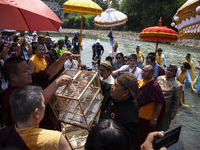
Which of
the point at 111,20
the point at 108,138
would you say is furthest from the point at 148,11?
the point at 108,138

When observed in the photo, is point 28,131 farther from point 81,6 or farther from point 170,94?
point 81,6

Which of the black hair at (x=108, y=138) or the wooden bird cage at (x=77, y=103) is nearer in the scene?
the black hair at (x=108, y=138)

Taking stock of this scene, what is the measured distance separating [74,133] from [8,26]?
7.38 feet

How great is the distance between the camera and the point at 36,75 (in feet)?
6.75

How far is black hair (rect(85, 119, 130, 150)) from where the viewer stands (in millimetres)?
1045

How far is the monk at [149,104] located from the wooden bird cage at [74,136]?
1007 millimetres

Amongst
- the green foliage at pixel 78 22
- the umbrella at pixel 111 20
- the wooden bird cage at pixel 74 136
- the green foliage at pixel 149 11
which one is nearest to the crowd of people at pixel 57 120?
the wooden bird cage at pixel 74 136

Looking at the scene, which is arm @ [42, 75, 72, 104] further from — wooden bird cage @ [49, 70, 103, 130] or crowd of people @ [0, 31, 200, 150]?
wooden bird cage @ [49, 70, 103, 130]

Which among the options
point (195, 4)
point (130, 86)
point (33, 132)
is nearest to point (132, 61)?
point (195, 4)

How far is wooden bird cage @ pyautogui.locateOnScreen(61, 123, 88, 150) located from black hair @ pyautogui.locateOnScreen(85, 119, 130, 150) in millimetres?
1690

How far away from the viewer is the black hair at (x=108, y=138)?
41.1 inches

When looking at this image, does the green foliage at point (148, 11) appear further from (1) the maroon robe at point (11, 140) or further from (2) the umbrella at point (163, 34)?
(1) the maroon robe at point (11, 140)

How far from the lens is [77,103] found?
197 cm

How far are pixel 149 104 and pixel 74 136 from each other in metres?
1.55
